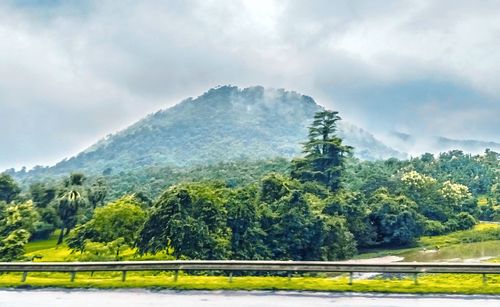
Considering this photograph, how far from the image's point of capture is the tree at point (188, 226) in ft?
134

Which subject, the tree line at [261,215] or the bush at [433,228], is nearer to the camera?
the tree line at [261,215]

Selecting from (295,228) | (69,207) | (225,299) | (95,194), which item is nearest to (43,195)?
(95,194)

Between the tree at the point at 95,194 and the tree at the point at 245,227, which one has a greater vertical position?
the tree at the point at 95,194

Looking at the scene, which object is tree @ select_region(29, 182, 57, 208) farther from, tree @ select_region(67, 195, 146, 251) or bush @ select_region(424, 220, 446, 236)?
bush @ select_region(424, 220, 446, 236)

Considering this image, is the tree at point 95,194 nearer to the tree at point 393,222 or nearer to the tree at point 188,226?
the tree at point 188,226

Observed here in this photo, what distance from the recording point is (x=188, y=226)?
135 feet

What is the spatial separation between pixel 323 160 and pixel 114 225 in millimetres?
47149

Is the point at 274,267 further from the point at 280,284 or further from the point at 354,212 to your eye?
the point at 354,212

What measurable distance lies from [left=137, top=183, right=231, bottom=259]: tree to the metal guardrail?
1973 centimetres

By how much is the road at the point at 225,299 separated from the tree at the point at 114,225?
26.2m

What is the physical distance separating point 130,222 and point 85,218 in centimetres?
2870

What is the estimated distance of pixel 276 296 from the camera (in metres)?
16.9

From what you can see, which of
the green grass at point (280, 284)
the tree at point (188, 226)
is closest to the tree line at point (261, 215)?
the tree at point (188, 226)

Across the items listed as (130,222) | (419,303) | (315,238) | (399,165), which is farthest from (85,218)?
(399,165)
